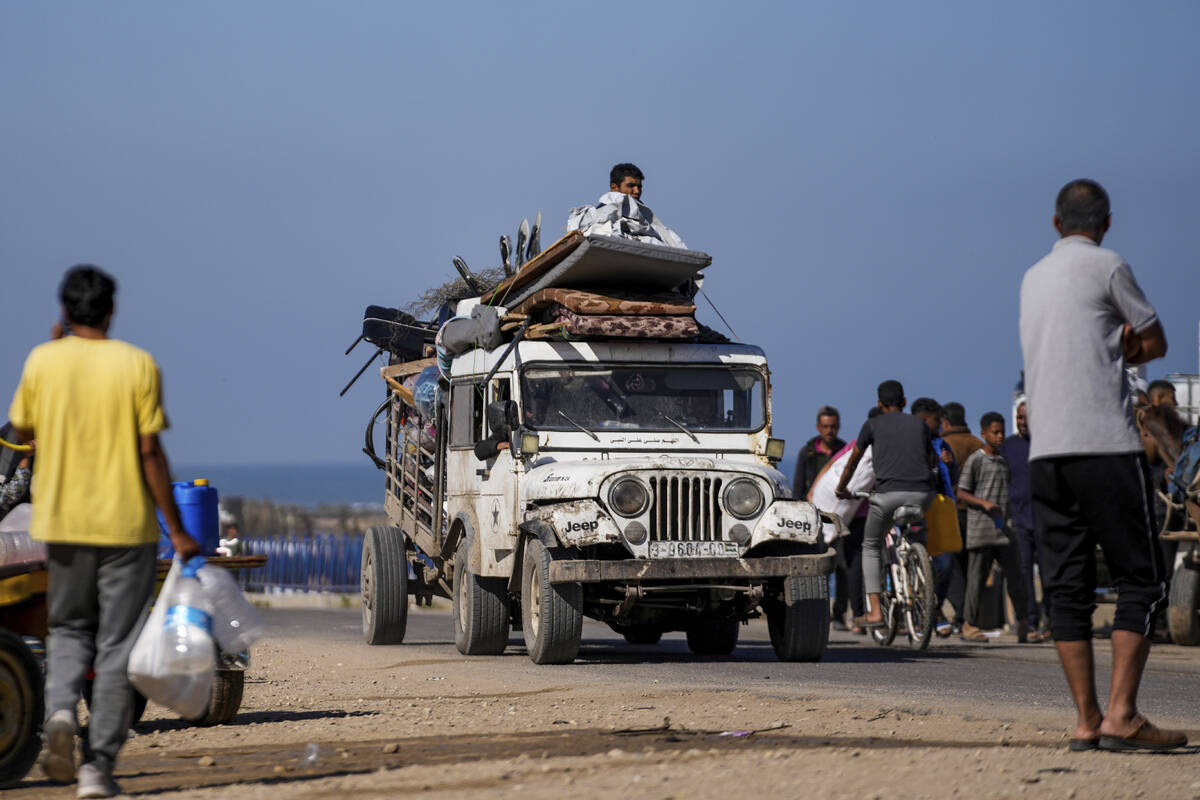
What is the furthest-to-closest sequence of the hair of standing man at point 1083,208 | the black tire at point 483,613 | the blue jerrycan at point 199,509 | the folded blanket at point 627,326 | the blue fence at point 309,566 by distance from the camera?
1. the blue fence at point 309,566
2. the black tire at point 483,613
3. the folded blanket at point 627,326
4. the blue jerrycan at point 199,509
5. the hair of standing man at point 1083,208

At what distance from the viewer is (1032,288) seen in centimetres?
716

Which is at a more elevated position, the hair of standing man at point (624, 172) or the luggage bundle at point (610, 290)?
the hair of standing man at point (624, 172)


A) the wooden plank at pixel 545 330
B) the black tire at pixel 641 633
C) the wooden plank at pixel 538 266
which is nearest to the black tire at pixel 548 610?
the black tire at pixel 641 633

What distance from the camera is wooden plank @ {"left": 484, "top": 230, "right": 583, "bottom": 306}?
43.8 feet

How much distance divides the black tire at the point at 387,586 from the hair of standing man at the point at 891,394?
4296 mm

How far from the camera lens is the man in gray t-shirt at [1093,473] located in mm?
6848

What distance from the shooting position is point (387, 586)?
51.4 feet

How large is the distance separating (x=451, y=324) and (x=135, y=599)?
8590 millimetres

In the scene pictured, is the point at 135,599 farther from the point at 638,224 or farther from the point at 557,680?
the point at 638,224

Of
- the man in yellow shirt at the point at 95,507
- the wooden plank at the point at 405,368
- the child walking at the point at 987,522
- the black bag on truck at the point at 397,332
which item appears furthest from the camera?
the black bag on truck at the point at 397,332

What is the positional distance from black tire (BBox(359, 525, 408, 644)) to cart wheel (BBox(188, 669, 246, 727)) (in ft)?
22.4

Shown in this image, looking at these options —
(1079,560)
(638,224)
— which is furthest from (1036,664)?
(1079,560)

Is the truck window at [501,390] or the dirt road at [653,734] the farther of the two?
the truck window at [501,390]

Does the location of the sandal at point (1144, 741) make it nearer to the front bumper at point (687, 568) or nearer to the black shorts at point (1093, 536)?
the black shorts at point (1093, 536)
